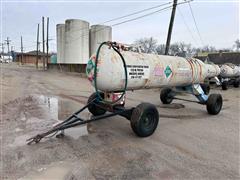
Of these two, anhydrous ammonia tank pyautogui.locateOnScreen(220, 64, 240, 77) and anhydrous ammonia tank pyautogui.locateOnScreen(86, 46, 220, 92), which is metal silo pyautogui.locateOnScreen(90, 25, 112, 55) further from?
anhydrous ammonia tank pyautogui.locateOnScreen(86, 46, 220, 92)

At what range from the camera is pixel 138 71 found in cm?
459

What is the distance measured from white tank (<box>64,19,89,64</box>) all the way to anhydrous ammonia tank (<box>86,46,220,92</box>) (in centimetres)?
2643

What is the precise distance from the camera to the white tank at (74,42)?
1212 inches

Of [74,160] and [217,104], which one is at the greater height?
[217,104]

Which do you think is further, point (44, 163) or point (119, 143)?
point (119, 143)

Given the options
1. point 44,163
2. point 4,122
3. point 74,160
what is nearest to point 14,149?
point 44,163

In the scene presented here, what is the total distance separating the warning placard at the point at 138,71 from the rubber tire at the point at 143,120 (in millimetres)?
709

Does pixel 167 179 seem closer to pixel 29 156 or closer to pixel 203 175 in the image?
pixel 203 175

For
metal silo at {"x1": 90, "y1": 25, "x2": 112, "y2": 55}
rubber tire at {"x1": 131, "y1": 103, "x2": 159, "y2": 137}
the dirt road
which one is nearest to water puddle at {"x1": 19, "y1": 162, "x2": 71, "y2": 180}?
the dirt road

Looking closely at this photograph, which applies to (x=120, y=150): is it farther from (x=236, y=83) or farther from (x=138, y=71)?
(x=236, y=83)

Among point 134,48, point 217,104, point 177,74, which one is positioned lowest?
point 217,104

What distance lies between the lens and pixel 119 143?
156 inches

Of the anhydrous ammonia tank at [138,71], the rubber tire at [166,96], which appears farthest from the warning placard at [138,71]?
the rubber tire at [166,96]

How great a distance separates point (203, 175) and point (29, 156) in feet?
9.07
